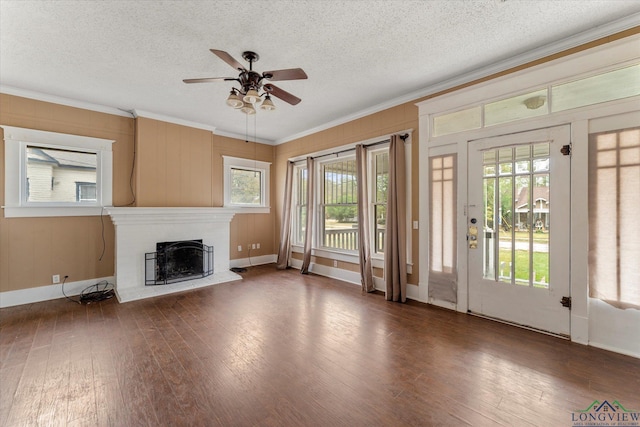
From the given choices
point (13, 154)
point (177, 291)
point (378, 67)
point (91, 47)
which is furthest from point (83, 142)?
point (378, 67)

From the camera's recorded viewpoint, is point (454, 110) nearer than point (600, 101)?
No

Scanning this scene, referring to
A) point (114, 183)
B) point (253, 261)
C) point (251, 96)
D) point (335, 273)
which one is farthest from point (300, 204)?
point (251, 96)

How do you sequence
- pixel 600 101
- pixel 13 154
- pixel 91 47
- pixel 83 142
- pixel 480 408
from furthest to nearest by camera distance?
1. pixel 83 142
2. pixel 13 154
3. pixel 91 47
4. pixel 600 101
5. pixel 480 408

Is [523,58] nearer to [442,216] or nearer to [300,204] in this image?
[442,216]

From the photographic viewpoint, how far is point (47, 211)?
4020 millimetres

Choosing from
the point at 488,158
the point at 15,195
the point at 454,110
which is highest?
the point at 454,110

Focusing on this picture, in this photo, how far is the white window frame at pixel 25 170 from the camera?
3.78 metres

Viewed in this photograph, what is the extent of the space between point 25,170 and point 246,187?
3479mm

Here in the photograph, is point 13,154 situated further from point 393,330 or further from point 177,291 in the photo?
point 393,330

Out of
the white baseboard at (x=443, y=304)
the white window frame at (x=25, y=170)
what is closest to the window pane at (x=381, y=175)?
the white baseboard at (x=443, y=304)

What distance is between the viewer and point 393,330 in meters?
3.00

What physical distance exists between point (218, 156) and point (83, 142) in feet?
7.17

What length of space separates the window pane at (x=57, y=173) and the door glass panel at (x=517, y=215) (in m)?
5.82

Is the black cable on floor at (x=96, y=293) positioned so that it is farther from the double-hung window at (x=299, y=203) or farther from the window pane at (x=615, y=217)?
the window pane at (x=615, y=217)
